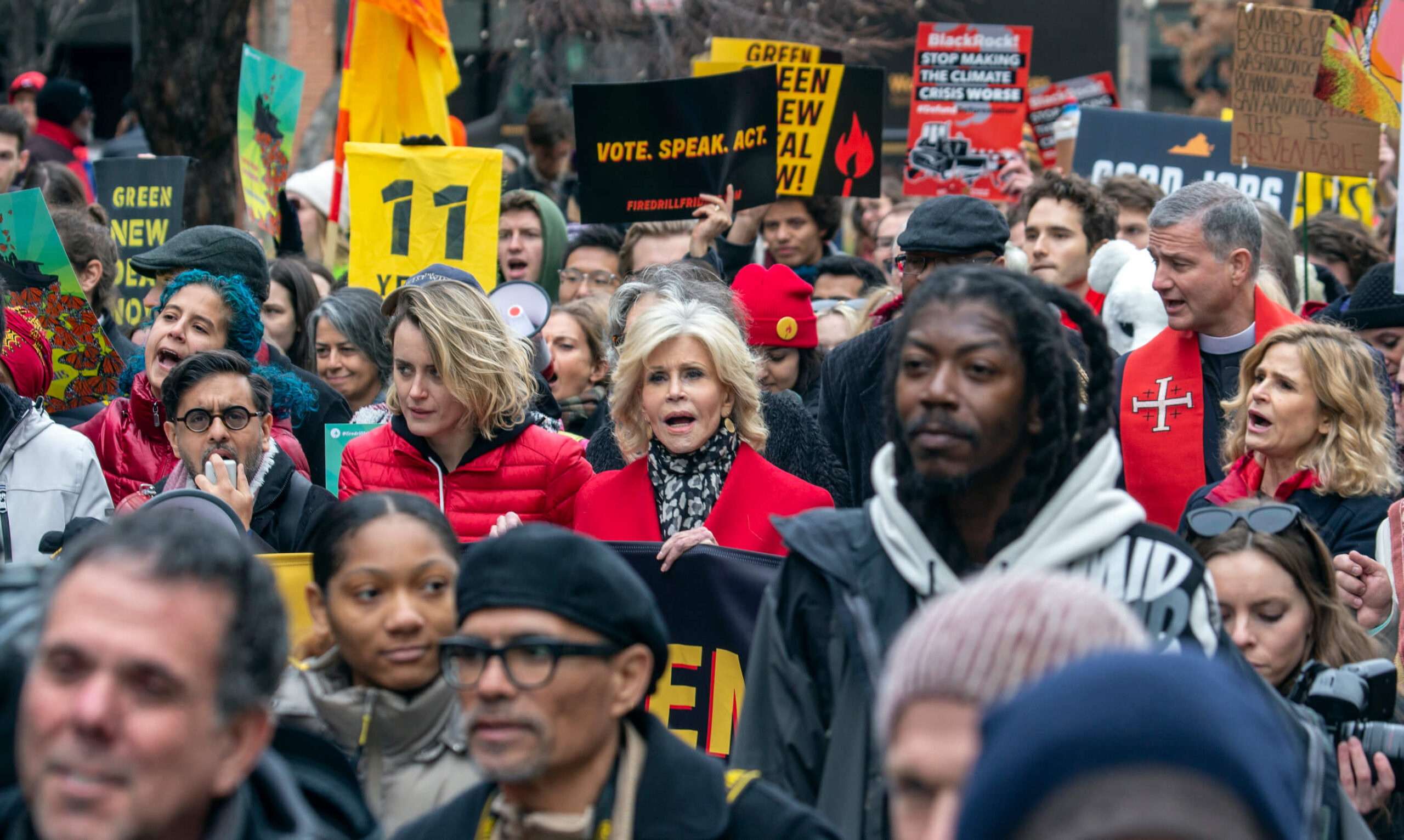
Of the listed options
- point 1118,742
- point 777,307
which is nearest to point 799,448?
point 777,307

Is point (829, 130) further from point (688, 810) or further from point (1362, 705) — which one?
point (688, 810)

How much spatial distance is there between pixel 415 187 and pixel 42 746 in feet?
17.4

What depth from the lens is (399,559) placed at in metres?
3.20

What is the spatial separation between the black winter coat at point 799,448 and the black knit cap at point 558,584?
248cm

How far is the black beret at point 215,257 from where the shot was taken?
19.3ft

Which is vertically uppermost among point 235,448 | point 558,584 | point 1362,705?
point 558,584

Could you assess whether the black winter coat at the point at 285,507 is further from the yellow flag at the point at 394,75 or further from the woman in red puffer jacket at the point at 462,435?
the yellow flag at the point at 394,75

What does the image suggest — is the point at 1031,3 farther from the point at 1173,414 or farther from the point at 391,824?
the point at 391,824

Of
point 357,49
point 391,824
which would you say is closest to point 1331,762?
point 391,824

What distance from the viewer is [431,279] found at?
565cm

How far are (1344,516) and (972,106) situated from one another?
512 cm

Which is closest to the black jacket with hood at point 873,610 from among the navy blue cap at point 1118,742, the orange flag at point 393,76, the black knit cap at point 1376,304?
the navy blue cap at point 1118,742

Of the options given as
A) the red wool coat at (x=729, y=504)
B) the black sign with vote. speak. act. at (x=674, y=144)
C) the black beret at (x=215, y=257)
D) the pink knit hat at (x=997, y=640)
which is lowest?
the red wool coat at (x=729, y=504)

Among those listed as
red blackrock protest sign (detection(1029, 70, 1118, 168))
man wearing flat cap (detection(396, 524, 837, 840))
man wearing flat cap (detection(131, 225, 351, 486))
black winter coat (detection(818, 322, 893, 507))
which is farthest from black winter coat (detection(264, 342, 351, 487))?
red blackrock protest sign (detection(1029, 70, 1118, 168))
